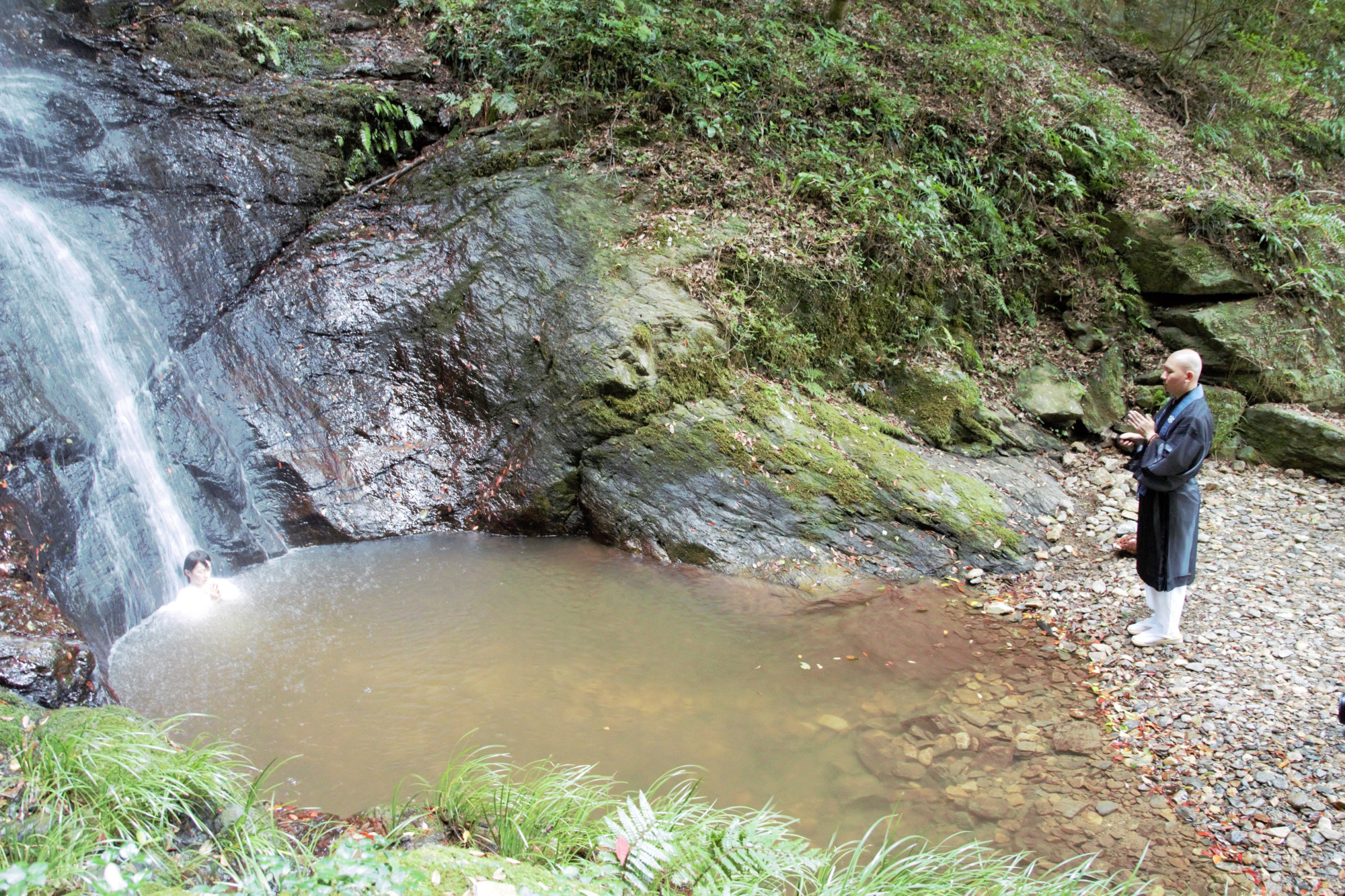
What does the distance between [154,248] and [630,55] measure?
5.89m

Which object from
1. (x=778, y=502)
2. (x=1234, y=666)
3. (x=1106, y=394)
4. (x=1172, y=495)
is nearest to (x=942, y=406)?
(x=1106, y=394)

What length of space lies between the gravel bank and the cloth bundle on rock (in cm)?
33

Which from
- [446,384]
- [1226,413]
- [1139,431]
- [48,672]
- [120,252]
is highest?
[120,252]

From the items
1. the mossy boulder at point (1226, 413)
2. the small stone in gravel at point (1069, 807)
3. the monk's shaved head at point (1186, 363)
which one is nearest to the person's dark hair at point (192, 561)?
the small stone in gravel at point (1069, 807)

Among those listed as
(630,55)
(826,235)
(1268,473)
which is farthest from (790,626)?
(630,55)

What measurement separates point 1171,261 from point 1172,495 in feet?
19.0

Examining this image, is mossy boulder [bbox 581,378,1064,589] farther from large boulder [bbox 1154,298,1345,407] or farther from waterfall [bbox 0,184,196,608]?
large boulder [bbox 1154,298,1345,407]

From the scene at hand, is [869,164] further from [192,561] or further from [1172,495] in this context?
[192,561]

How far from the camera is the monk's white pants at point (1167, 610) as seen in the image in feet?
16.6

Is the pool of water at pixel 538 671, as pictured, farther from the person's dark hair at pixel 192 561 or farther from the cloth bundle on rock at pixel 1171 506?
the cloth bundle on rock at pixel 1171 506

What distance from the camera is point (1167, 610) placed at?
5102 mm

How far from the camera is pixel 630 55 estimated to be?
912 cm

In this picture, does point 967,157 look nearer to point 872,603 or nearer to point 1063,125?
point 1063,125

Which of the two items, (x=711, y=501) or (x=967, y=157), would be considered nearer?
(x=711, y=501)
